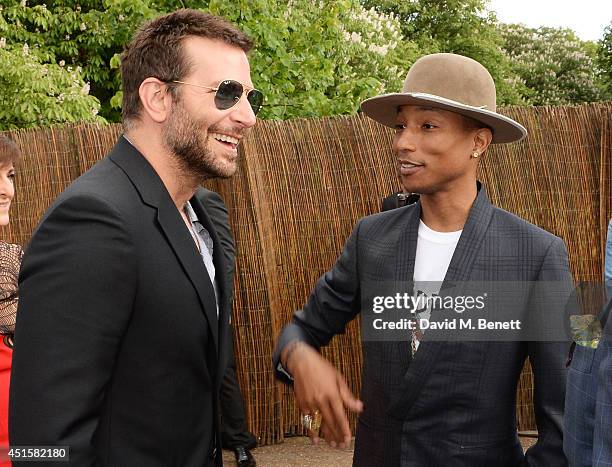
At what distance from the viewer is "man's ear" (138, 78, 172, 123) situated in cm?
210

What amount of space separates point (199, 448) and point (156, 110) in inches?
38.3

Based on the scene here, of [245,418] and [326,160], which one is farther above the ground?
[326,160]

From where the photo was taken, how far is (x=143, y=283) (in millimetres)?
1807

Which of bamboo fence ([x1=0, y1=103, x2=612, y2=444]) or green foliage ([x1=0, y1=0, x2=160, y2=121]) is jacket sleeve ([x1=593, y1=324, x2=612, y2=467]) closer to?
bamboo fence ([x1=0, y1=103, x2=612, y2=444])

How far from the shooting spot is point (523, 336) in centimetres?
226

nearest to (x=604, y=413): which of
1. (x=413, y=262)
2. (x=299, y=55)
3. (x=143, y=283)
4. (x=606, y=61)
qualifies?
(x=413, y=262)

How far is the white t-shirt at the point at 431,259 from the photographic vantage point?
2.37 metres

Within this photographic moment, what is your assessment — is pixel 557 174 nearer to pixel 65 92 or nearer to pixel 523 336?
pixel 523 336

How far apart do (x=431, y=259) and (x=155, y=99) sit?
103cm

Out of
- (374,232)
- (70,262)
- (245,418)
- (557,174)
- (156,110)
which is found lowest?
(245,418)

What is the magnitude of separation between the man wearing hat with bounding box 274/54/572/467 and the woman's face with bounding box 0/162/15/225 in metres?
2.01

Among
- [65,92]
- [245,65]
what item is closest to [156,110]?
[245,65]

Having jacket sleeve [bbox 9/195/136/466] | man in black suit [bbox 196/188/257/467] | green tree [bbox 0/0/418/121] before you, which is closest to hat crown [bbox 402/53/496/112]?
jacket sleeve [bbox 9/195/136/466]

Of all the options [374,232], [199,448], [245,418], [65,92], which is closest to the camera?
[199,448]
